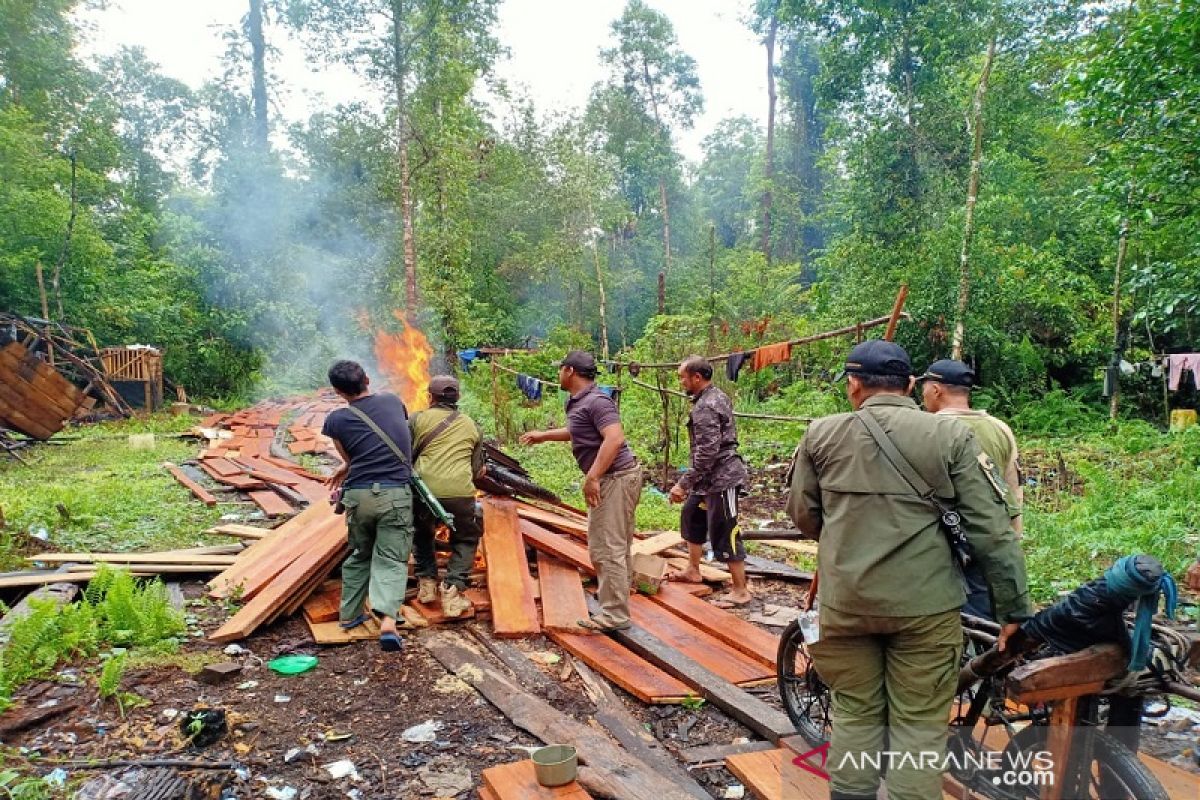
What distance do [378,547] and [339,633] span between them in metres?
0.70

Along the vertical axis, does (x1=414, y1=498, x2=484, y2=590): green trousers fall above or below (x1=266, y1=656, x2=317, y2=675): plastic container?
above

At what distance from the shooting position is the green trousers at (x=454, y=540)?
5.62m

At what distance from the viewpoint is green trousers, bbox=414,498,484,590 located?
5.62 metres

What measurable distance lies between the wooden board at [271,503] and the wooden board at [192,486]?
53 centimetres

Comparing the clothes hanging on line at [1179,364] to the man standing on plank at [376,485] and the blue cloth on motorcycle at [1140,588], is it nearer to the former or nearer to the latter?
the blue cloth on motorcycle at [1140,588]

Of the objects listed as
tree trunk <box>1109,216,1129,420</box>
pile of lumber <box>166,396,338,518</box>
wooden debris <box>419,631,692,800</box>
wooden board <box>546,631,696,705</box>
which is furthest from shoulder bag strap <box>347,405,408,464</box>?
tree trunk <box>1109,216,1129,420</box>

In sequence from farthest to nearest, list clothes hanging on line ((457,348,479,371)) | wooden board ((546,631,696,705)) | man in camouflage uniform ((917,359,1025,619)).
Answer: clothes hanging on line ((457,348,479,371))
wooden board ((546,631,696,705))
man in camouflage uniform ((917,359,1025,619))

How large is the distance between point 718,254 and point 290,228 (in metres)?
19.5

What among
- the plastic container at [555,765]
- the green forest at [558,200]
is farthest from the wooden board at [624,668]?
the green forest at [558,200]

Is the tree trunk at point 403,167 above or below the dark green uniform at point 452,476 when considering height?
above

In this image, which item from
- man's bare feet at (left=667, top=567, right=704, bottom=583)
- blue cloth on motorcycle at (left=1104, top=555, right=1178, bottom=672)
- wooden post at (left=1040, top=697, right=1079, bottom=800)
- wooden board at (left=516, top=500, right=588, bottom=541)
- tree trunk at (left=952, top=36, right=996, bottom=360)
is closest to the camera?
blue cloth on motorcycle at (left=1104, top=555, right=1178, bottom=672)

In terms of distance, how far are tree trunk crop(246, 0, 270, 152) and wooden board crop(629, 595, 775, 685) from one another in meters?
25.8

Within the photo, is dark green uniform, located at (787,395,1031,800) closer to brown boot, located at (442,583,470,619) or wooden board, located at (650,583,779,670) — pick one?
wooden board, located at (650,583,779,670)

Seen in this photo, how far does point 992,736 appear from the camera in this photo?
11.3 ft
